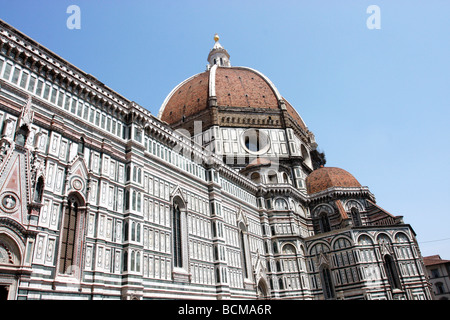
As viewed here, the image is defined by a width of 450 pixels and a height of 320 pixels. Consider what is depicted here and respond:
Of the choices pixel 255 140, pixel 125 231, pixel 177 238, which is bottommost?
pixel 125 231

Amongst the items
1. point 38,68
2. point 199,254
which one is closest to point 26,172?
point 38,68

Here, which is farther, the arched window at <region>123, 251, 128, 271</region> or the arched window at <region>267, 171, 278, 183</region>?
the arched window at <region>267, 171, 278, 183</region>

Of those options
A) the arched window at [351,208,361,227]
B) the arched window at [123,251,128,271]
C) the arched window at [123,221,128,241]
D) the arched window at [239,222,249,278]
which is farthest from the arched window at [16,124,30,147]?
the arched window at [351,208,361,227]

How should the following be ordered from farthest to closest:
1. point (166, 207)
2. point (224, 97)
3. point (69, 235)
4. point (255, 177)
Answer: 1. point (224, 97)
2. point (255, 177)
3. point (166, 207)
4. point (69, 235)

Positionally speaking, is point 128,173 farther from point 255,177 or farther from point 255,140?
point 255,140

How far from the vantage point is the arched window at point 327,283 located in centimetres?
3762

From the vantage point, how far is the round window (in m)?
49.5

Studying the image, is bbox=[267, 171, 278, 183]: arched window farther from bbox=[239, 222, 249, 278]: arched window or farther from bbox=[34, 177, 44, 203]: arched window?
bbox=[34, 177, 44, 203]: arched window

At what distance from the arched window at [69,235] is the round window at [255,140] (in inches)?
1244

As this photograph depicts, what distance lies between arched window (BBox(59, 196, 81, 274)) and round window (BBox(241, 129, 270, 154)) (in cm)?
3159

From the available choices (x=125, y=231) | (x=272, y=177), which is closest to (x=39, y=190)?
(x=125, y=231)

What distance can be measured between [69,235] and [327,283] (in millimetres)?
29254

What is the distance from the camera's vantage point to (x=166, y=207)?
26141 mm

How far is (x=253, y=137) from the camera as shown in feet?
167
